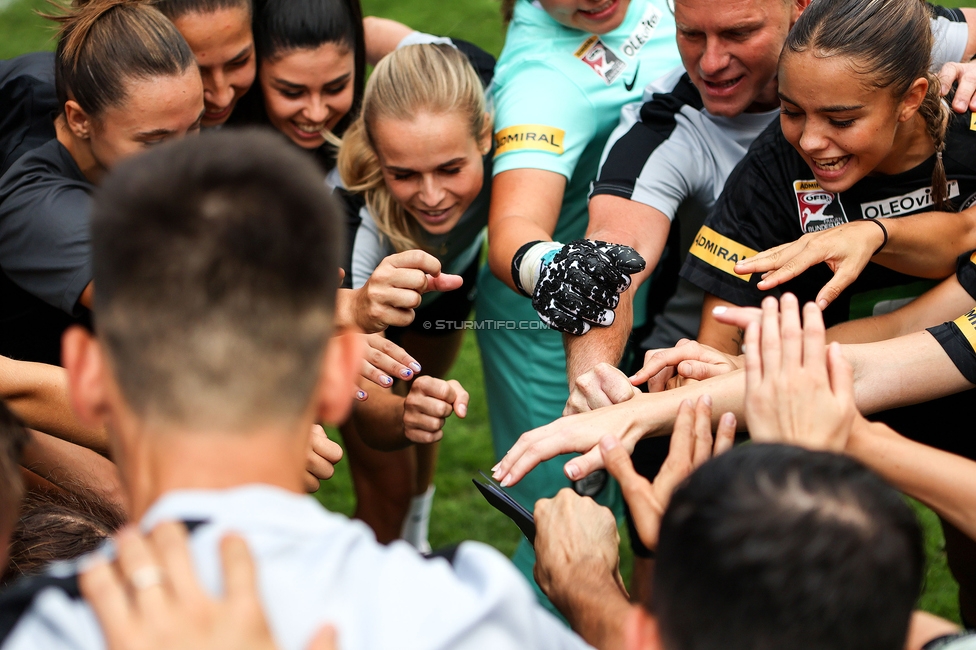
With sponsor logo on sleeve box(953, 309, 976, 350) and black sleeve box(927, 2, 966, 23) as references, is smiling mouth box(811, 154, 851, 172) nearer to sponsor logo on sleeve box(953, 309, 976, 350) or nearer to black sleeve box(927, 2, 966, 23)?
sponsor logo on sleeve box(953, 309, 976, 350)

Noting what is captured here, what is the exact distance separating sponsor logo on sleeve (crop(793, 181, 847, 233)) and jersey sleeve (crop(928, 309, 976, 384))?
0.51m

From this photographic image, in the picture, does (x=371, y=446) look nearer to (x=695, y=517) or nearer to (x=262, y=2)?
(x=262, y=2)

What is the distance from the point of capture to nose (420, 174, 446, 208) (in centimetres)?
324

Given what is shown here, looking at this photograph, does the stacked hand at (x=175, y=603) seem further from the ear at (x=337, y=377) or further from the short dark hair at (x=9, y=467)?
the short dark hair at (x=9, y=467)

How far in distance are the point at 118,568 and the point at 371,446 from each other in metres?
2.27

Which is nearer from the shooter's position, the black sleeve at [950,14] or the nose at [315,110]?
the black sleeve at [950,14]

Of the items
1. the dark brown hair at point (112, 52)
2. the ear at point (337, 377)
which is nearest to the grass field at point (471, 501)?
the dark brown hair at point (112, 52)

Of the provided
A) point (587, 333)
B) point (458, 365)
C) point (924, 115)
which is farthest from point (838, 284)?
point (458, 365)

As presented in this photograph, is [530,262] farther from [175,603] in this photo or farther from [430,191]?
[175,603]

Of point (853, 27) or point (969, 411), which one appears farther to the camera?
point (969, 411)

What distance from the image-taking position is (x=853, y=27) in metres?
2.44

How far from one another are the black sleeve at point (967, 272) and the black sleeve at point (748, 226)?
48 cm

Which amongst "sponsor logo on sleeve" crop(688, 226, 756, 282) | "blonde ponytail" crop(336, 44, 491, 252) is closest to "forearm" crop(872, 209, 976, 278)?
"sponsor logo on sleeve" crop(688, 226, 756, 282)

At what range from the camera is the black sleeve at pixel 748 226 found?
9.12 ft
